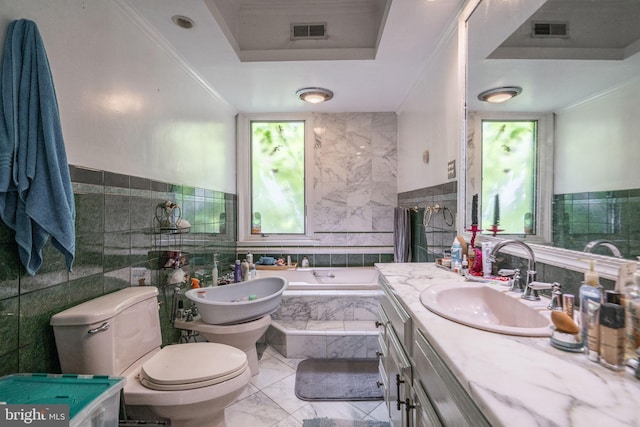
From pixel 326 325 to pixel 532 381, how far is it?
7.29ft

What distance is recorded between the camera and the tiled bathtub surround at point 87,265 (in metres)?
1.05

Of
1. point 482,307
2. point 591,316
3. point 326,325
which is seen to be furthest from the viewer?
point 326,325

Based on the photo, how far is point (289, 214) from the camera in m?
3.71

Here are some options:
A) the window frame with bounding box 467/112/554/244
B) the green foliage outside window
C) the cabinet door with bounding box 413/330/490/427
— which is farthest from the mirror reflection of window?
the green foliage outside window

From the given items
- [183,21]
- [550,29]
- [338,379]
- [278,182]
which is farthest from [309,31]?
[338,379]

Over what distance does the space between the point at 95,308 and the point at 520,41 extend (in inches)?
88.9

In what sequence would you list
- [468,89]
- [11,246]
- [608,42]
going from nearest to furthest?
[608,42]
[11,246]
[468,89]

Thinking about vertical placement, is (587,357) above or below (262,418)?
above

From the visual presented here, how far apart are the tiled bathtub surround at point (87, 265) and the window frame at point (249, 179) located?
4.28 feet

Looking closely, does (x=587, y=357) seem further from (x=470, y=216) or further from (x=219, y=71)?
(x=219, y=71)

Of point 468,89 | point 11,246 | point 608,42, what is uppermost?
point 468,89

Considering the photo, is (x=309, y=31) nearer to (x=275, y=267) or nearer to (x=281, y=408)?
(x=275, y=267)

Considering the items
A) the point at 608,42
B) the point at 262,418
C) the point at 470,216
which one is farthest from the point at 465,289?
the point at 262,418

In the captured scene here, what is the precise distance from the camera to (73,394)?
0.91 m
